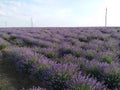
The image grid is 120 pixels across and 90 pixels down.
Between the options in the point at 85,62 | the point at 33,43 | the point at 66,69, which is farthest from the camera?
the point at 33,43

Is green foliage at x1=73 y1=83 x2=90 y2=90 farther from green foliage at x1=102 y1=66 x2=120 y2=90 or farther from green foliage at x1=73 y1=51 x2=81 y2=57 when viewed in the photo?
green foliage at x1=73 y1=51 x2=81 y2=57

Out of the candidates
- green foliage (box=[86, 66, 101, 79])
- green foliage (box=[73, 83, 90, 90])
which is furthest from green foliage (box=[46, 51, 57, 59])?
green foliage (box=[73, 83, 90, 90])

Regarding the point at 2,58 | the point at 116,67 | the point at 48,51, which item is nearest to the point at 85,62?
the point at 116,67

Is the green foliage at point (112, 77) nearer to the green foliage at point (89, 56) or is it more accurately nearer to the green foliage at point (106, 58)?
the green foliage at point (106, 58)

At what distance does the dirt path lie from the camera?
5004 mm

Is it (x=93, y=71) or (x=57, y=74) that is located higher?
(x=57, y=74)

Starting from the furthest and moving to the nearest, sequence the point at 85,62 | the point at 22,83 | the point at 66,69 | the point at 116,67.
→ the point at 85,62
the point at 22,83
the point at 116,67
the point at 66,69

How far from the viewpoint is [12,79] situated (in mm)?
5602

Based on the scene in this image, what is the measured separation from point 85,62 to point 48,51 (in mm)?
2137

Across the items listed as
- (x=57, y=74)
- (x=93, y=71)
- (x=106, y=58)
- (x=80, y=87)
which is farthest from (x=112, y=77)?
(x=106, y=58)

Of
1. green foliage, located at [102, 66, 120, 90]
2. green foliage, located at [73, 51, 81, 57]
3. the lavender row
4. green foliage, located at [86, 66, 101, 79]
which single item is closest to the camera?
the lavender row

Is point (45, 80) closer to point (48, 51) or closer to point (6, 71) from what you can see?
point (6, 71)

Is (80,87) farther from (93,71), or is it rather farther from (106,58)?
(106,58)

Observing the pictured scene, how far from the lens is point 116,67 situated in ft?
16.0
